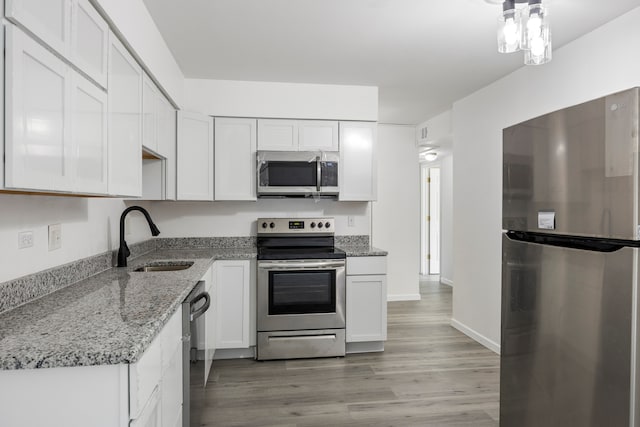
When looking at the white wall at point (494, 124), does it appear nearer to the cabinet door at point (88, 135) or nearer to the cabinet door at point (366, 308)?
the cabinet door at point (366, 308)

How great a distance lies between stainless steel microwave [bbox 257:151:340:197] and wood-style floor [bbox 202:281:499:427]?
1488mm

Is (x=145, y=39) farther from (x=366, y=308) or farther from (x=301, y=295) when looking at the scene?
(x=366, y=308)

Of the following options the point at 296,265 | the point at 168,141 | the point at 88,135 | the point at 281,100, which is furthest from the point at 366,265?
the point at 88,135

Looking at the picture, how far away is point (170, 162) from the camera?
3244 millimetres

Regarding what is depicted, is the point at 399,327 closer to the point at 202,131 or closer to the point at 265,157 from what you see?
the point at 265,157

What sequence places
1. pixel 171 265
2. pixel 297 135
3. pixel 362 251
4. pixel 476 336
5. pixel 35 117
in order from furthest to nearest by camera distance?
pixel 476 336
pixel 297 135
pixel 362 251
pixel 171 265
pixel 35 117

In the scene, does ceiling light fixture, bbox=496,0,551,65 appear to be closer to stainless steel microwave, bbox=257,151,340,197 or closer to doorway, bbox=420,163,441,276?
stainless steel microwave, bbox=257,151,340,197

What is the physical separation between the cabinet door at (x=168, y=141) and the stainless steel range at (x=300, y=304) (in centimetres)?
95

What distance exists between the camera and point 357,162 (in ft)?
12.1

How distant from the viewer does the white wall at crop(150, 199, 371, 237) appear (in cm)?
372

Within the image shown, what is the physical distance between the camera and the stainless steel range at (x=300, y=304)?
3.26 meters

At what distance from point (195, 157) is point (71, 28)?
6.79 ft

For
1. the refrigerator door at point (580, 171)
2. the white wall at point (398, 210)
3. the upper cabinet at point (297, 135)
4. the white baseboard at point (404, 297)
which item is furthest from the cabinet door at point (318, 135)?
the white baseboard at point (404, 297)

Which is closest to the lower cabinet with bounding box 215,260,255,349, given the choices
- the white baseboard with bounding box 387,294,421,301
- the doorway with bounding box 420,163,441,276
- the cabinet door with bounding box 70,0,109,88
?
the cabinet door with bounding box 70,0,109,88
